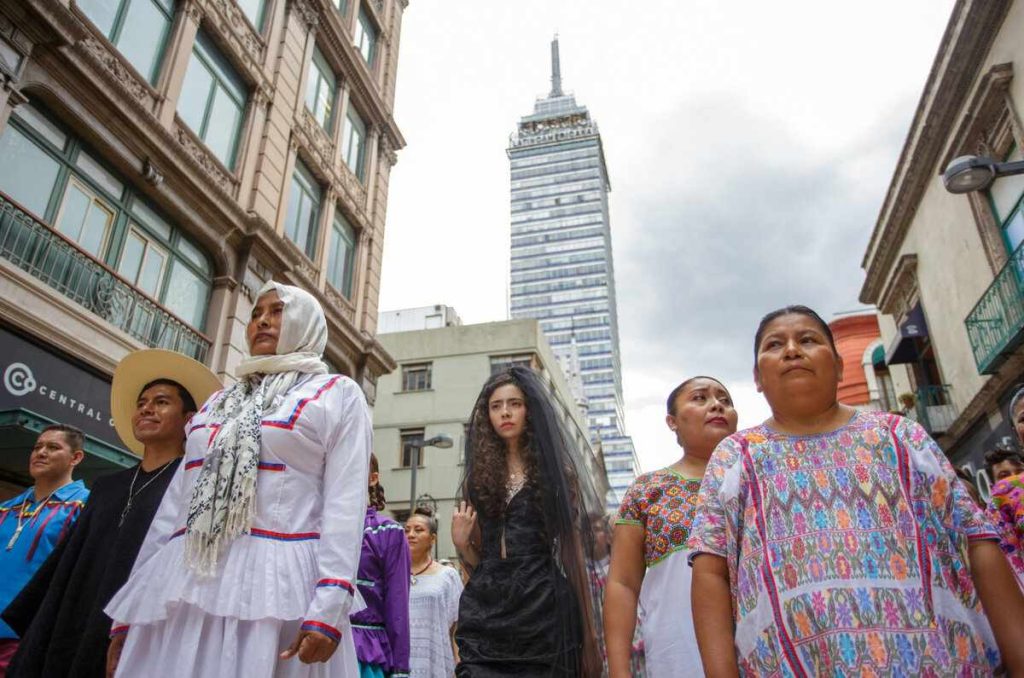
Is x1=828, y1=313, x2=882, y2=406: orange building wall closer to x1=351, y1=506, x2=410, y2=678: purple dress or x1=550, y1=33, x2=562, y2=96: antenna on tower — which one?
x1=351, y1=506, x2=410, y2=678: purple dress

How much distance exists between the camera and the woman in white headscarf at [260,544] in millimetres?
2098

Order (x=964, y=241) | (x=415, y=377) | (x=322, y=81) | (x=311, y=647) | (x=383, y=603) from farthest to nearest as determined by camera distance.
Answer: (x=415, y=377), (x=322, y=81), (x=964, y=241), (x=383, y=603), (x=311, y=647)

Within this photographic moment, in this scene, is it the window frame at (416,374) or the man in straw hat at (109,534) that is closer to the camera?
the man in straw hat at (109,534)

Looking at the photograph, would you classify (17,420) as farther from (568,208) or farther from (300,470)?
(568,208)

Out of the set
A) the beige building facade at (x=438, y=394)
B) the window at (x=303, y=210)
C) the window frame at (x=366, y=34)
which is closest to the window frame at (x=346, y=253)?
the window at (x=303, y=210)

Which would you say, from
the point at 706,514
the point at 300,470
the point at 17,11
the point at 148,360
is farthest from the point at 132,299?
the point at 706,514

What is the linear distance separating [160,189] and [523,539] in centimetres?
958

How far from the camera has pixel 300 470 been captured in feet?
8.13

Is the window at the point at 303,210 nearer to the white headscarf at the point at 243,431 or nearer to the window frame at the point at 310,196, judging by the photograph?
the window frame at the point at 310,196

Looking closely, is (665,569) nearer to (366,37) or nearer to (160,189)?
(160,189)

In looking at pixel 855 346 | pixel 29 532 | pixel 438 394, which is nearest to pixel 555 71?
pixel 855 346

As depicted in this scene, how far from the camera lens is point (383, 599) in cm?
409

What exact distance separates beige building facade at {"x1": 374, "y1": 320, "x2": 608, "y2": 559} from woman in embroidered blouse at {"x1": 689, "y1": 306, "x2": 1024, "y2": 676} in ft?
76.1

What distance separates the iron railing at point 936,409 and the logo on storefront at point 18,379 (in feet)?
54.9
